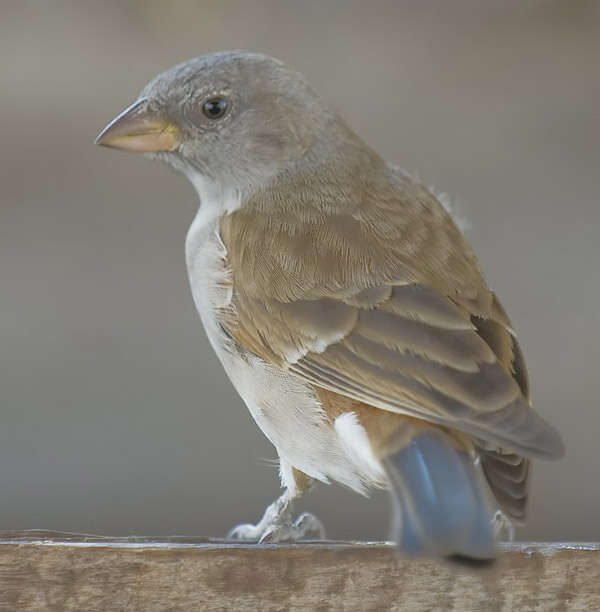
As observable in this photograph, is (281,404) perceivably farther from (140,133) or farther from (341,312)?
(140,133)

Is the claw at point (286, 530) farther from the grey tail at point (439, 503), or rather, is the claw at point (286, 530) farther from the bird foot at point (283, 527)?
the grey tail at point (439, 503)

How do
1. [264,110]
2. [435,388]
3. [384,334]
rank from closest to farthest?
1. [435,388]
2. [384,334]
3. [264,110]

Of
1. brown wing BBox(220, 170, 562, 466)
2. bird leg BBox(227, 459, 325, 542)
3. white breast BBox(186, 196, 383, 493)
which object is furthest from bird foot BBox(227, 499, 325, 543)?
brown wing BBox(220, 170, 562, 466)

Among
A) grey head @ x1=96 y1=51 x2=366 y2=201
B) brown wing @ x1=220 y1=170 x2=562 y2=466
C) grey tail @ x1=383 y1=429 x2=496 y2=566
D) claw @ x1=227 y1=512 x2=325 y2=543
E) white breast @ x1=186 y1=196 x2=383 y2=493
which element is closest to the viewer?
grey tail @ x1=383 y1=429 x2=496 y2=566

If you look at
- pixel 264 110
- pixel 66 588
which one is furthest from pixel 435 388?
pixel 264 110

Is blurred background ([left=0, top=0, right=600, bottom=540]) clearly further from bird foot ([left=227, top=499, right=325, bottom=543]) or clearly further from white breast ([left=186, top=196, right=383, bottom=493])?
white breast ([left=186, top=196, right=383, bottom=493])

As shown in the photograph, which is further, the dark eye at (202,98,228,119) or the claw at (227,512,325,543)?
the dark eye at (202,98,228,119)

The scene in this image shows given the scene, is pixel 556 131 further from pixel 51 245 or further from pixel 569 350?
pixel 51 245
